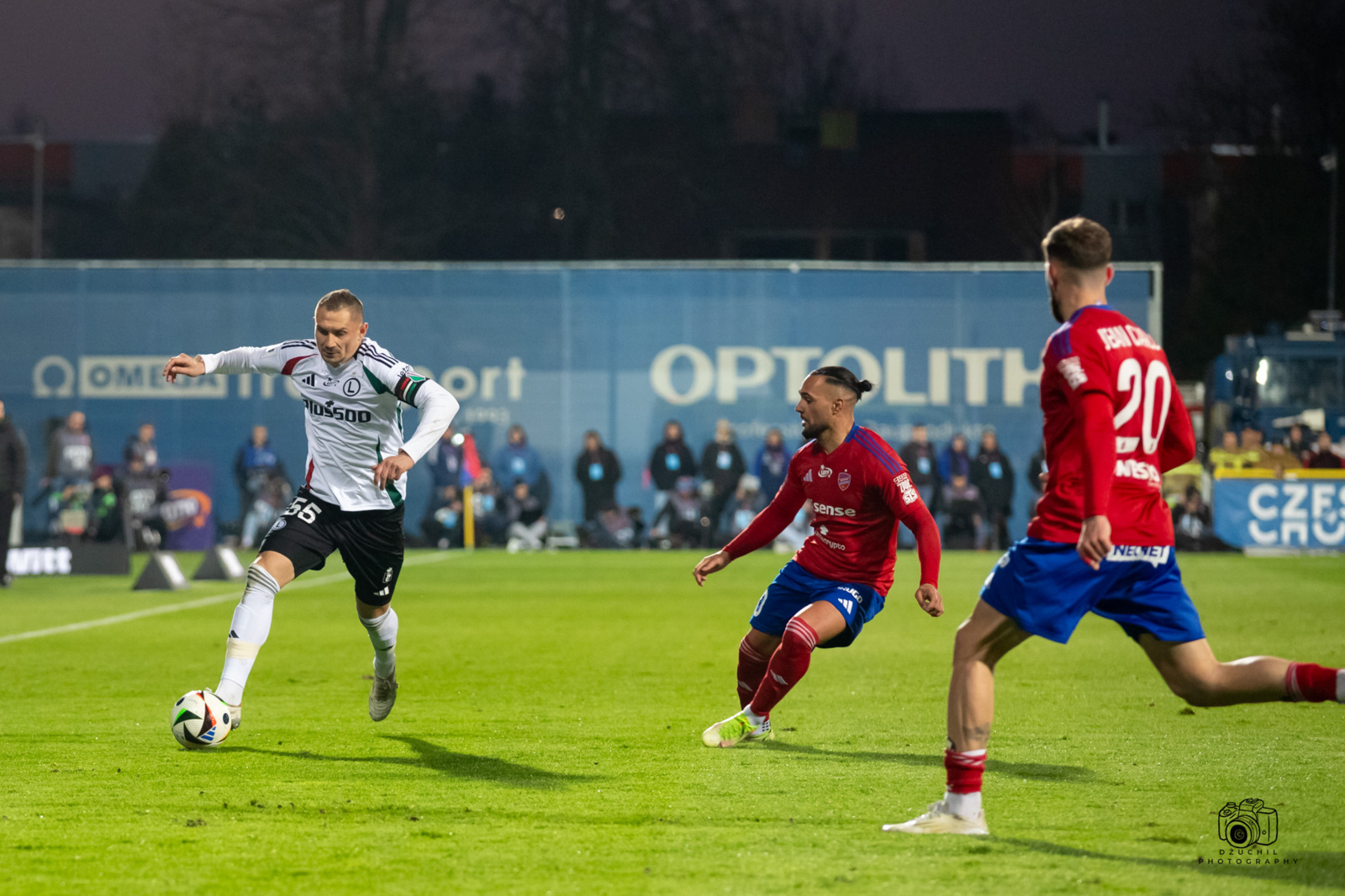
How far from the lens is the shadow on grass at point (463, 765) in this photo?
6.40 m

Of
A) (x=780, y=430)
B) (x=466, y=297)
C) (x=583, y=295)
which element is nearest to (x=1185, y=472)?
(x=780, y=430)

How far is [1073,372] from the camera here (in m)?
4.93

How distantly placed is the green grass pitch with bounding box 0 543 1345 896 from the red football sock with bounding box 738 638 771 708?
288 millimetres

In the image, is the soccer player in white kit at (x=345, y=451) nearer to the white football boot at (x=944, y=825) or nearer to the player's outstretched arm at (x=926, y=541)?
the player's outstretched arm at (x=926, y=541)

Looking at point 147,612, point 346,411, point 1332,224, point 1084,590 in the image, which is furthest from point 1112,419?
point 1332,224

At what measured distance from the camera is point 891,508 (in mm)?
7234

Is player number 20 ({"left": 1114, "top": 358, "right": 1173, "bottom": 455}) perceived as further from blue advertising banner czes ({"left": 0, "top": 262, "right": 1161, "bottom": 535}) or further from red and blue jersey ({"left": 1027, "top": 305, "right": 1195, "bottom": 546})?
blue advertising banner czes ({"left": 0, "top": 262, "right": 1161, "bottom": 535})

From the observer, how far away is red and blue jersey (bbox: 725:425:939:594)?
724cm

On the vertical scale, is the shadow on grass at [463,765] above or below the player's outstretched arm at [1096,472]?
below

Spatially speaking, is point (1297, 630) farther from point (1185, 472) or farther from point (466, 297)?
point (466, 297)

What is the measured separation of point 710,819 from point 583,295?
20600mm

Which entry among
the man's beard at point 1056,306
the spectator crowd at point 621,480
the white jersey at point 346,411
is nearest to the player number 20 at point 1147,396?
the man's beard at point 1056,306

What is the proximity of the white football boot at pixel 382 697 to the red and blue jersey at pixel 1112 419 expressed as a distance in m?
3.98

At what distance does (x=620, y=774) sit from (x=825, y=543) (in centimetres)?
158
